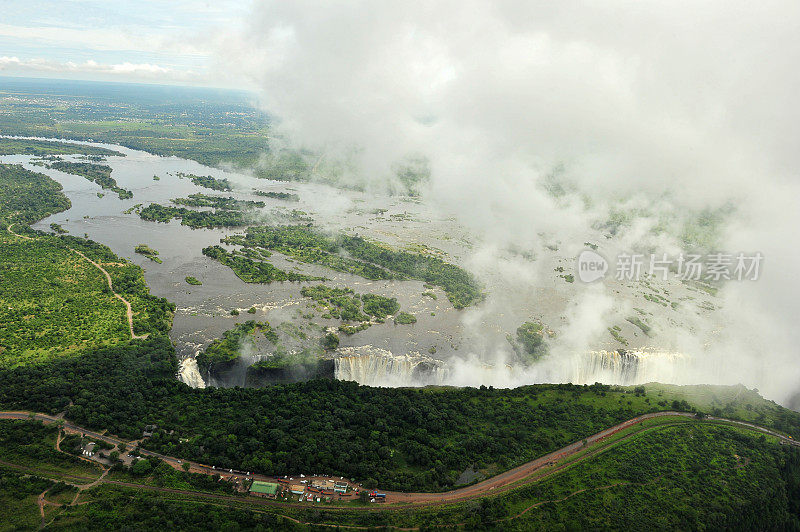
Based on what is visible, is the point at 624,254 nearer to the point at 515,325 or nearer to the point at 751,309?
the point at 751,309

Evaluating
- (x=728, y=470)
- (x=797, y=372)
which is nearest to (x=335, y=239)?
(x=728, y=470)

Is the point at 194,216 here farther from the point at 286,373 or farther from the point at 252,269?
the point at 286,373

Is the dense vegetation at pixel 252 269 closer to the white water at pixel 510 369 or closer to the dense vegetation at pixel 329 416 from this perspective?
the dense vegetation at pixel 329 416

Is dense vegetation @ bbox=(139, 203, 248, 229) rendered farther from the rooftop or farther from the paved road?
the rooftop

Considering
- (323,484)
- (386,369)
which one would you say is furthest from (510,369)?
(323,484)

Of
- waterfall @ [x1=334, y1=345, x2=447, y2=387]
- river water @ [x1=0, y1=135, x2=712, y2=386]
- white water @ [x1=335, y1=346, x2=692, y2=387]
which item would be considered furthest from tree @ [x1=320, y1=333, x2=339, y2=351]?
river water @ [x1=0, y1=135, x2=712, y2=386]

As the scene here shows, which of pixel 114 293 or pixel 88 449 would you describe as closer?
pixel 88 449

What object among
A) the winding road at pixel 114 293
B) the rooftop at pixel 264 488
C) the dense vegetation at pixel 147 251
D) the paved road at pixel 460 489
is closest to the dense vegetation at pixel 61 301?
the winding road at pixel 114 293
